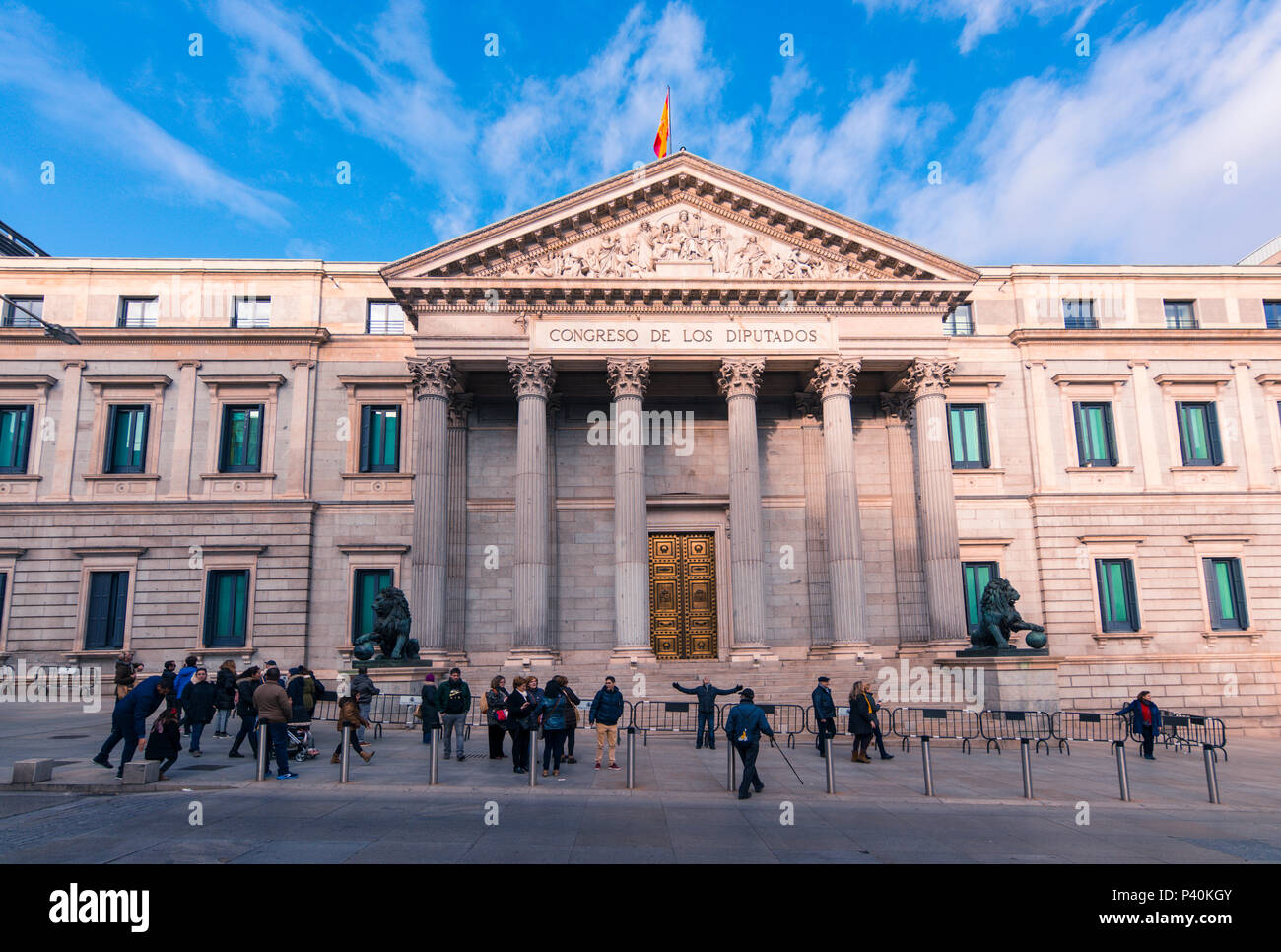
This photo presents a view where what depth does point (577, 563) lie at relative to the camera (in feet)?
106

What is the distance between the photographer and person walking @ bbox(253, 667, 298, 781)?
15.2 meters

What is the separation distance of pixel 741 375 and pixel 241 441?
18976mm

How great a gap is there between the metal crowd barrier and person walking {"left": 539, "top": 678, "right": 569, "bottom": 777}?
1218cm

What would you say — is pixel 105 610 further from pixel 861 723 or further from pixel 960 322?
pixel 960 322

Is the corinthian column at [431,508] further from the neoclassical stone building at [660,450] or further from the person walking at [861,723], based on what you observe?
the person walking at [861,723]

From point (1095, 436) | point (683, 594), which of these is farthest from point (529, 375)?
point (1095, 436)

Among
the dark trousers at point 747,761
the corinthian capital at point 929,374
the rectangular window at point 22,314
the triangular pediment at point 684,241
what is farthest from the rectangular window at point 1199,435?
the rectangular window at point 22,314

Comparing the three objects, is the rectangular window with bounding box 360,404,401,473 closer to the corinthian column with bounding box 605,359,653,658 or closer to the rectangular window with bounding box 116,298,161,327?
the rectangular window with bounding box 116,298,161,327

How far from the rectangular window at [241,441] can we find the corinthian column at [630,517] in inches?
548

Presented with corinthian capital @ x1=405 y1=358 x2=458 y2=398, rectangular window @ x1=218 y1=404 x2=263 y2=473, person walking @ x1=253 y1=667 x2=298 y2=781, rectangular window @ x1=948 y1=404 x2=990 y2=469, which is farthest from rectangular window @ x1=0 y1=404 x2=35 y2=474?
rectangular window @ x1=948 y1=404 x2=990 y2=469

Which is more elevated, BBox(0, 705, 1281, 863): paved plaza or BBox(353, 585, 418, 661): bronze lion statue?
BBox(353, 585, 418, 661): bronze lion statue

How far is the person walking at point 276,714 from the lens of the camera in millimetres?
15164
